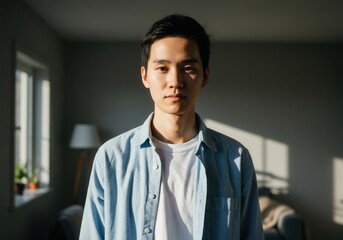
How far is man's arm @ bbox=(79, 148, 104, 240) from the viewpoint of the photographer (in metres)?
1.07

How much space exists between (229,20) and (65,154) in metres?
2.76

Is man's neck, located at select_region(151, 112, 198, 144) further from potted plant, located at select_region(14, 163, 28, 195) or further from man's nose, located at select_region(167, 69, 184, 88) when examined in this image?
potted plant, located at select_region(14, 163, 28, 195)

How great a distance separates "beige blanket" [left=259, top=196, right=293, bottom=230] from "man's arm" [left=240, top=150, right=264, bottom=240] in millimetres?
3406

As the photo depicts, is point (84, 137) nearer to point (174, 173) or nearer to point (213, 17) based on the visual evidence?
point (213, 17)

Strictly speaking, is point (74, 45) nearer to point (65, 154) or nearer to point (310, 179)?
point (65, 154)

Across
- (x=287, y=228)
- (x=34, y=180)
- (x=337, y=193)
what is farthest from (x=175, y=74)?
(x=337, y=193)

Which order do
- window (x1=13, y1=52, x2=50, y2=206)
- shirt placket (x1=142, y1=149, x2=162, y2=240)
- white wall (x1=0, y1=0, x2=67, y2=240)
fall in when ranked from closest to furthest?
shirt placket (x1=142, y1=149, x2=162, y2=240), white wall (x1=0, y1=0, x2=67, y2=240), window (x1=13, y1=52, x2=50, y2=206)

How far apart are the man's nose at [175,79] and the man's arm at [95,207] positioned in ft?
0.96

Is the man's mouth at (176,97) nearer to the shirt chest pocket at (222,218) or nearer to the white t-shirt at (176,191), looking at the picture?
the white t-shirt at (176,191)

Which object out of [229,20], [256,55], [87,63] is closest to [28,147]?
[87,63]

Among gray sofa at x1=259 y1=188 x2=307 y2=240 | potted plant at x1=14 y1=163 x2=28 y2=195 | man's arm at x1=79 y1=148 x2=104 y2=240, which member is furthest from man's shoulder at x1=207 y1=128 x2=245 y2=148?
gray sofa at x1=259 y1=188 x2=307 y2=240

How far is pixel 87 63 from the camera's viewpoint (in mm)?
5223

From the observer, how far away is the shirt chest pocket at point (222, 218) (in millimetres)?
1047

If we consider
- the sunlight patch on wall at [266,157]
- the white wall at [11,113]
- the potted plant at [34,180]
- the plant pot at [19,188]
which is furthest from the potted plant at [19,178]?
the sunlight patch on wall at [266,157]
